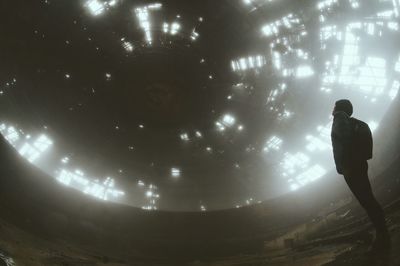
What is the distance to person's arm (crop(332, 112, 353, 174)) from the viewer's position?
248 cm

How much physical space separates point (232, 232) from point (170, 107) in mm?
2993

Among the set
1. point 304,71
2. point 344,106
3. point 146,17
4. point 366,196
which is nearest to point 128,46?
point 146,17

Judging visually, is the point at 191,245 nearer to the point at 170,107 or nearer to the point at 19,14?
the point at 170,107

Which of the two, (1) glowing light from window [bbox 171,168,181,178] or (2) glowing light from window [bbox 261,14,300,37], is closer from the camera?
(2) glowing light from window [bbox 261,14,300,37]

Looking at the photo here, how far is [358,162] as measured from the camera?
245 centimetres

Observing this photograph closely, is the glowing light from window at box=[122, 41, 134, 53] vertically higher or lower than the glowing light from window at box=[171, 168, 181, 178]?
higher

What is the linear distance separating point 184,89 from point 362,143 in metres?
→ 4.91

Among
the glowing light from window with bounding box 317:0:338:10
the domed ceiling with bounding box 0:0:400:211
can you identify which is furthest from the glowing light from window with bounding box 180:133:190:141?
the glowing light from window with bounding box 317:0:338:10

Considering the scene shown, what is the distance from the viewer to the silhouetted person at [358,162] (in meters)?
2.39

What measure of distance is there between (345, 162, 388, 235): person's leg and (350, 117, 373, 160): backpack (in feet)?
0.24

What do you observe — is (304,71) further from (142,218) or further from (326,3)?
(142,218)

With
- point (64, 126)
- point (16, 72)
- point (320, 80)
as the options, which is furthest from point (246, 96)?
point (16, 72)

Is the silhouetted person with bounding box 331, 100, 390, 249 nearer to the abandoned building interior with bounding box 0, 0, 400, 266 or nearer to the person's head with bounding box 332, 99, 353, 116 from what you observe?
the person's head with bounding box 332, 99, 353, 116

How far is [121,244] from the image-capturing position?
5.19 meters
